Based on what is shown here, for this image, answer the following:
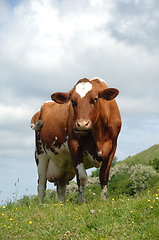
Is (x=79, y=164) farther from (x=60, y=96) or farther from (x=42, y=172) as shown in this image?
(x=42, y=172)

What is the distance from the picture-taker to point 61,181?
10.0m

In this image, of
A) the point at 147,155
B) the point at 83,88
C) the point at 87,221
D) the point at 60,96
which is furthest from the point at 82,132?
the point at 147,155

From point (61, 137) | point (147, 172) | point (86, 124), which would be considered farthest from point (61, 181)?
point (147, 172)

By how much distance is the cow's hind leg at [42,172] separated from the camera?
10602mm

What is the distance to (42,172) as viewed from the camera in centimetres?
1066

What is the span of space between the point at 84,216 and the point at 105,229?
702 mm

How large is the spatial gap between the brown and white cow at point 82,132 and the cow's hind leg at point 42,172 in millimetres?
722

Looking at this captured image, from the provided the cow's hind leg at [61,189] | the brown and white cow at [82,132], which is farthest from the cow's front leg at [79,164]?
the cow's hind leg at [61,189]

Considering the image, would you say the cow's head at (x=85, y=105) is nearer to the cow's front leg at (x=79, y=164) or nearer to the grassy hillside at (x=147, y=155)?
the cow's front leg at (x=79, y=164)

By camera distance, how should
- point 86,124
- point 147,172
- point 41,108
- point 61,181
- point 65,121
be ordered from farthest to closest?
point 147,172 < point 41,108 < point 61,181 < point 65,121 < point 86,124

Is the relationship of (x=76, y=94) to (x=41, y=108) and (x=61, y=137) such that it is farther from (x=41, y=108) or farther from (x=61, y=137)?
(x=41, y=108)

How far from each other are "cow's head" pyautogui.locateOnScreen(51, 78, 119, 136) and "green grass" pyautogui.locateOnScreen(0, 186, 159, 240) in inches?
68.2

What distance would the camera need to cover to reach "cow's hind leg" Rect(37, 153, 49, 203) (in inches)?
417

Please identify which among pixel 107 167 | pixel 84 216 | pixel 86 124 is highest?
pixel 86 124
